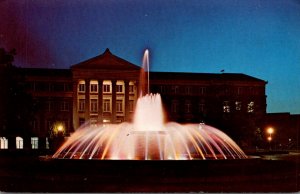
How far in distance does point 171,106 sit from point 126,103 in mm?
8887

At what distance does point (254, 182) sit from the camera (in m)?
14.8

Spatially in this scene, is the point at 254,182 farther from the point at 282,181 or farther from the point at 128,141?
the point at 128,141

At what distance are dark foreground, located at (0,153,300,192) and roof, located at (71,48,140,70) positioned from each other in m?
59.5

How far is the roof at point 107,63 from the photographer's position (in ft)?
248

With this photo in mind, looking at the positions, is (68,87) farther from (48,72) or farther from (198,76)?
(198,76)

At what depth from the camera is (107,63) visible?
2992 inches

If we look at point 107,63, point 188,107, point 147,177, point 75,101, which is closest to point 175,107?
point 188,107

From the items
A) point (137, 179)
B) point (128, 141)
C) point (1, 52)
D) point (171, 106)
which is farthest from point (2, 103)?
point (171, 106)

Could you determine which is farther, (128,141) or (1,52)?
(1,52)

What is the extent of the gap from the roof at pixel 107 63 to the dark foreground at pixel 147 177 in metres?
59.5

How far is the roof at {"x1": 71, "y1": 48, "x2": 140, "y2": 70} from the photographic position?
75.6m

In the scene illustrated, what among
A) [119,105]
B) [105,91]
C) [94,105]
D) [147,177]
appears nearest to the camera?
[147,177]

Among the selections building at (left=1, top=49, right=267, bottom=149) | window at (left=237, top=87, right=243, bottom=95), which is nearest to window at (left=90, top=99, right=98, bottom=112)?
building at (left=1, top=49, right=267, bottom=149)

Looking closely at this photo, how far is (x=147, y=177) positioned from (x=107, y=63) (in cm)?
6196
